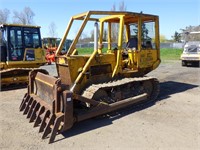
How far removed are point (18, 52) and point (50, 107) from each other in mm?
5919

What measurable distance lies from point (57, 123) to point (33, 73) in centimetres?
243

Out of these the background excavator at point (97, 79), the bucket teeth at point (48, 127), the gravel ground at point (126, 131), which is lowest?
the gravel ground at point (126, 131)

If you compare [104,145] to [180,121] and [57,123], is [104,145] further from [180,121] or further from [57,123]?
[180,121]

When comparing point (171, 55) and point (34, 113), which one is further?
point (171, 55)

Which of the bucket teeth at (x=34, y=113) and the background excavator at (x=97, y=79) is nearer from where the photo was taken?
the background excavator at (x=97, y=79)

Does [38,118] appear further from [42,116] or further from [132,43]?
[132,43]

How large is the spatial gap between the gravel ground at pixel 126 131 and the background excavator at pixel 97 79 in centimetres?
24

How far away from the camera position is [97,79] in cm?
660

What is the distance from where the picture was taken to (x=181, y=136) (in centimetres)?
478

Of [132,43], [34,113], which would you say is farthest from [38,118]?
[132,43]

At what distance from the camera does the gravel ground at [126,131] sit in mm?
4508

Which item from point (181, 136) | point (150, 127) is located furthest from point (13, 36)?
point (181, 136)

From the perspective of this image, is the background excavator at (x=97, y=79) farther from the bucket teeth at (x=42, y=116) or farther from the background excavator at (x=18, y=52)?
the background excavator at (x=18, y=52)

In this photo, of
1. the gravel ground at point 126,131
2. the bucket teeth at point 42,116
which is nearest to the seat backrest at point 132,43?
the gravel ground at point 126,131
